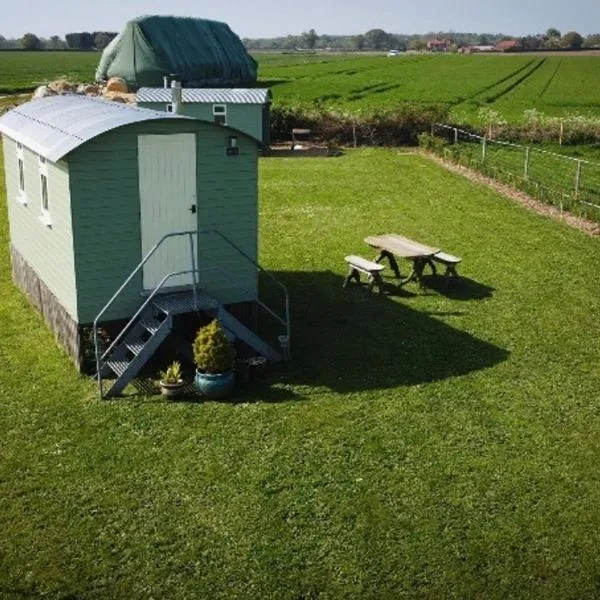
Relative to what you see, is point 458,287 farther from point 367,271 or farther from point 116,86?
point 116,86

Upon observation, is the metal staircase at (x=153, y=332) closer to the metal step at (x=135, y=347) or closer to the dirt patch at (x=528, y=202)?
the metal step at (x=135, y=347)

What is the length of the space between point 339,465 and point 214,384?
2.47 meters

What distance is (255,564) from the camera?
795 cm

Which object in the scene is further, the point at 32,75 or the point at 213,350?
the point at 32,75

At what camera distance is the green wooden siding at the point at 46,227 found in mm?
12109

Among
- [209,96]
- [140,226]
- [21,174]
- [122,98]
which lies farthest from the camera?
[122,98]

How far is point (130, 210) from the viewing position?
1216 cm

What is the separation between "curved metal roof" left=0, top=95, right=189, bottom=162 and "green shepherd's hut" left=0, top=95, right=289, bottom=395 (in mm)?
41

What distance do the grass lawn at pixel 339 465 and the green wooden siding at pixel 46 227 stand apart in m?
1.09

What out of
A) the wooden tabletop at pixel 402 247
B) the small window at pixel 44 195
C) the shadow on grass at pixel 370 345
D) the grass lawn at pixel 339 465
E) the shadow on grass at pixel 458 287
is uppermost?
the small window at pixel 44 195

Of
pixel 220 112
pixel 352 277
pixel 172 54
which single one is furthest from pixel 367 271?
pixel 172 54

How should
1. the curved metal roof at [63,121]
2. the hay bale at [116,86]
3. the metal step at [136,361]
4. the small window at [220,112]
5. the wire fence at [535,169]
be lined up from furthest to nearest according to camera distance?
the hay bale at [116,86] < the small window at [220,112] < the wire fence at [535,169] < the curved metal roof at [63,121] < the metal step at [136,361]

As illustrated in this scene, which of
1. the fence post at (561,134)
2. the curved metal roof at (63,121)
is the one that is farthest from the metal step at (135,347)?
the fence post at (561,134)

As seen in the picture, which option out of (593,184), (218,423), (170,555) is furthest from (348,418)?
(593,184)
